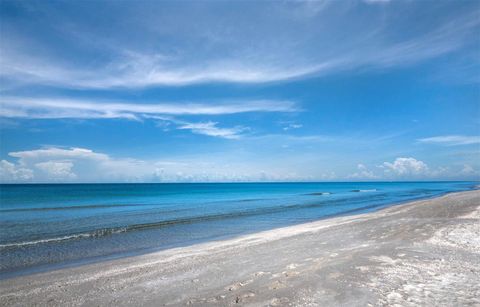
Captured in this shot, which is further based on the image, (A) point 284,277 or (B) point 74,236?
(B) point 74,236

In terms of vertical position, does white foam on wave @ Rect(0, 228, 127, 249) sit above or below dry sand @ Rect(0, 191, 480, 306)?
below

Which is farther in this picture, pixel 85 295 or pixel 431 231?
pixel 431 231

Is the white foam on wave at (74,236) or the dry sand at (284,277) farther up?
the dry sand at (284,277)

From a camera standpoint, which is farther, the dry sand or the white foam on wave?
the white foam on wave

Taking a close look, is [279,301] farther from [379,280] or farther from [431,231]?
[431,231]

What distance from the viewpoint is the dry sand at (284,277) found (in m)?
7.20

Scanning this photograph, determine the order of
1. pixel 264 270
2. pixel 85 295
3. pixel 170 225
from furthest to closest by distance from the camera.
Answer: pixel 170 225
pixel 264 270
pixel 85 295

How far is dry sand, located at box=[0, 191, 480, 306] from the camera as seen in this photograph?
720 centimetres

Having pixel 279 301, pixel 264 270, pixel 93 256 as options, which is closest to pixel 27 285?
pixel 93 256

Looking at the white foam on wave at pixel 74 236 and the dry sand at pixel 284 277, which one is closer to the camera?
the dry sand at pixel 284 277

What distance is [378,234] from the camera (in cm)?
1562

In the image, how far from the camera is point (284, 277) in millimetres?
8844

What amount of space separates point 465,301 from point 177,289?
7487 millimetres

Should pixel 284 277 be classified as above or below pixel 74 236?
above
